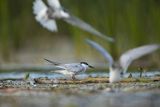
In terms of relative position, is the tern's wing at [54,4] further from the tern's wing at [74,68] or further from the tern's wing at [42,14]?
the tern's wing at [74,68]

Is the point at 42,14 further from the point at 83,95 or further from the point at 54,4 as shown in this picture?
the point at 83,95

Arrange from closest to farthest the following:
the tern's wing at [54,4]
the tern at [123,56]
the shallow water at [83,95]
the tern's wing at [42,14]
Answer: the shallow water at [83,95]
the tern at [123,56]
the tern's wing at [54,4]
the tern's wing at [42,14]

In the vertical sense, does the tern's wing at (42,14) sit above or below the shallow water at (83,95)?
above

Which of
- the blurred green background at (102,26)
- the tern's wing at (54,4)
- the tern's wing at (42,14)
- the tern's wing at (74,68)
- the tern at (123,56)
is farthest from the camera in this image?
the blurred green background at (102,26)

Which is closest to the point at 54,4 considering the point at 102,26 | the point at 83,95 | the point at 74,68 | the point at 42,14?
the point at 42,14

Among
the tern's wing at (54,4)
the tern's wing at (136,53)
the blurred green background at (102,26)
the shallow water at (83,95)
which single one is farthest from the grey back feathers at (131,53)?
the blurred green background at (102,26)

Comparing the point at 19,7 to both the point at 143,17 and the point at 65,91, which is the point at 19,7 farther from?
Answer: the point at 65,91

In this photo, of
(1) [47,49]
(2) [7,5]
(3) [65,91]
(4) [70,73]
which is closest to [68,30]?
(1) [47,49]

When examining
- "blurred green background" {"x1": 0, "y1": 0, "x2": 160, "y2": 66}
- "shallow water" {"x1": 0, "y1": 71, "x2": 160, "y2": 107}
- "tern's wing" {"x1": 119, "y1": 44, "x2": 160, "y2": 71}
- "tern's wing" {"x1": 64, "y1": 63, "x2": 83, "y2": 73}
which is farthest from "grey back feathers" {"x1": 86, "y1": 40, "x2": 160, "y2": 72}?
"blurred green background" {"x1": 0, "y1": 0, "x2": 160, "y2": 66}
